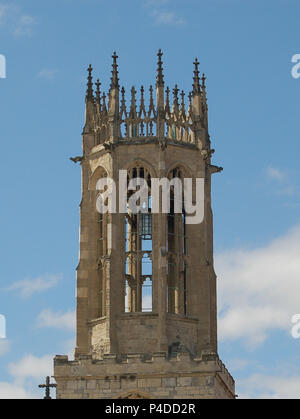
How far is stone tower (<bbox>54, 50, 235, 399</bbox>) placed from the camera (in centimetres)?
5519

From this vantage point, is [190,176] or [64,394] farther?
[190,176]

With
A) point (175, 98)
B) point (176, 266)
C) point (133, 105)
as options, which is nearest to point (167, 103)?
point (175, 98)

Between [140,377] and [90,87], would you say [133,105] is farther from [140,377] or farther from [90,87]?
[140,377]

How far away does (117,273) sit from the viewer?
2261 inches

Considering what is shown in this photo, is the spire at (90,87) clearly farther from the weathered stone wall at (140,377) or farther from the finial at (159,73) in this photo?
the weathered stone wall at (140,377)

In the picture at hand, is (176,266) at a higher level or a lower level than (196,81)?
lower

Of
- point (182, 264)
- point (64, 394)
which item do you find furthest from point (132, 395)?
point (182, 264)

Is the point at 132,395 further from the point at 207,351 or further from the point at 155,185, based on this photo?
→ the point at 155,185

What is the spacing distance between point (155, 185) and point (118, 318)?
17.7 feet

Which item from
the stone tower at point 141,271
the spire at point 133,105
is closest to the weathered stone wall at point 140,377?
the stone tower at point 141,271

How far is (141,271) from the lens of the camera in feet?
191

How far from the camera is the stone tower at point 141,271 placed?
55188mm

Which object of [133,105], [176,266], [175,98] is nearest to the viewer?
[176,266]

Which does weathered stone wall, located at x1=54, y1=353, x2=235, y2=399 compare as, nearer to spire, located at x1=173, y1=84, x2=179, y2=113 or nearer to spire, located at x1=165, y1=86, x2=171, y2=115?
spire, located at x1=165, y1=86, x2=171, y2=115
